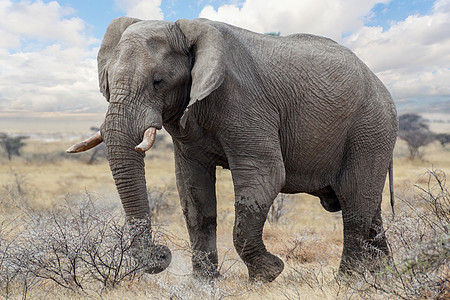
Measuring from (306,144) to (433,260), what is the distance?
1849mm

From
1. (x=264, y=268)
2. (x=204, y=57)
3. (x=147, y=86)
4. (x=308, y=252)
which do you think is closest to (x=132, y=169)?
(x=147, y=86)

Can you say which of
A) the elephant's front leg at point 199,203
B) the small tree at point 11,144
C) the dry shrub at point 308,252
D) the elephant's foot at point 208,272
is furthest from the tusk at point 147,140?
the small tree at point 11,144

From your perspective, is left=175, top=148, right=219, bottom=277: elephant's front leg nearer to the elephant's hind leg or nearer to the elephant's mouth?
the elephant's mouth

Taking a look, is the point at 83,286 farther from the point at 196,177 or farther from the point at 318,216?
the point at 318,216

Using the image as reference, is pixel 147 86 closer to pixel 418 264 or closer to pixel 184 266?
pixel 418 264

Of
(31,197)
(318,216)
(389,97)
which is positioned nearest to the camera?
(389,97)

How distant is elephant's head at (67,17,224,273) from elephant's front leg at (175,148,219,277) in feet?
2.81

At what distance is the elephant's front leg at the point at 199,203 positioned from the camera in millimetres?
4750

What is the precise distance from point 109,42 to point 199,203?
1859mm

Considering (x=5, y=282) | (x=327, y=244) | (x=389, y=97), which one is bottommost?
(x=327, y=244)

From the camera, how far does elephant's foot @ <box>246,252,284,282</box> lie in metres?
4.34

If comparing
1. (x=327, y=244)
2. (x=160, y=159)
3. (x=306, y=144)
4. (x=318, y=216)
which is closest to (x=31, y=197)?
(x=318, y=216)

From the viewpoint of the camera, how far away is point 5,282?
4418 millimetres

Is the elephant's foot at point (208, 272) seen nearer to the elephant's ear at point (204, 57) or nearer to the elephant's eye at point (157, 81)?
the elephant's ear at point (204, 57)
